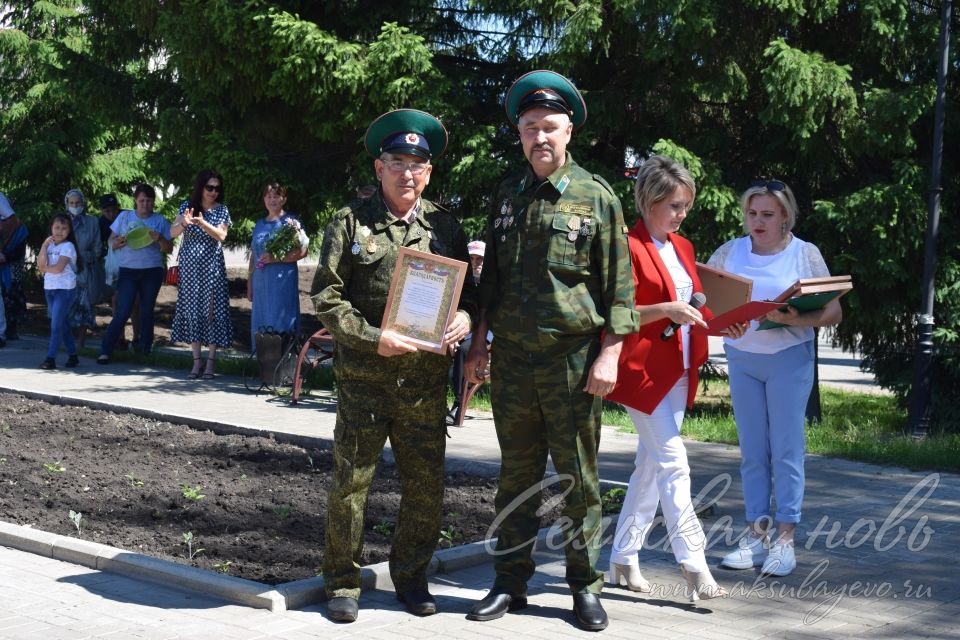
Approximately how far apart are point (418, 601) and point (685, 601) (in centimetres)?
125

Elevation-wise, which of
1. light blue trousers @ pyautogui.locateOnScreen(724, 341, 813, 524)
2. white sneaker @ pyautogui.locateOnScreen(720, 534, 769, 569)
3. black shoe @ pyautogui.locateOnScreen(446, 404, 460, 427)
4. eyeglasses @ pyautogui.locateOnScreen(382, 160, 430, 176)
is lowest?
white sneaker @ pyautogui.locateOnScreen(720, 534, 769, 569)

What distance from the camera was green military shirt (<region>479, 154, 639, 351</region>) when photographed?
5176mm

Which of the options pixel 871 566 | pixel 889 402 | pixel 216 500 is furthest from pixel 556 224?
pixel 889 402

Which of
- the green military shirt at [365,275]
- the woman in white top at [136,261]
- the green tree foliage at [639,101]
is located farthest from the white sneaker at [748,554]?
the woman in white top at [136,261]

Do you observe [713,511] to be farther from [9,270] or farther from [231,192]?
[9,270]

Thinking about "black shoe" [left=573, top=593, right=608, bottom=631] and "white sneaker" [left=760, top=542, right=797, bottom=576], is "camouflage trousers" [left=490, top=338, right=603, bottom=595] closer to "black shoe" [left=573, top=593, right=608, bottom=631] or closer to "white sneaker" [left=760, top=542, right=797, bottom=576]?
"black shoe" [left=573, top=593, right=608, bottom=631]

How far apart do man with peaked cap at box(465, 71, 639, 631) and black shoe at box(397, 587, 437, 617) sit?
0.19m

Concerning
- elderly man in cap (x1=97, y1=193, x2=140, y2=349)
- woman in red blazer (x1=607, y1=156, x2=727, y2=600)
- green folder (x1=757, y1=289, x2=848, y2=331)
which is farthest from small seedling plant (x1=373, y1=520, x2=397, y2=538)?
elderly man in cap (x1=97, y1=193, x2=140, y2=349)

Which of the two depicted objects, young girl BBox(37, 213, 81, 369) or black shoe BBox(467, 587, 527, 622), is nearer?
black shoe BBox(467, 587, 527, 622)

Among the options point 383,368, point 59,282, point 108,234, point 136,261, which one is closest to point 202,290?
point 136,261

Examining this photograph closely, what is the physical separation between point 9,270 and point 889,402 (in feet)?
36.5

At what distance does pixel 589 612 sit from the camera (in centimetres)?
521

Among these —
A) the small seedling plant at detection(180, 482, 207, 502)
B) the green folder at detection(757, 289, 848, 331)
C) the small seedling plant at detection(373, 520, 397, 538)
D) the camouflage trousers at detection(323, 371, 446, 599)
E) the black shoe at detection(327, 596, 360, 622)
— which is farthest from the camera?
the small seedling plant at detection(180, 482, 207, 502)

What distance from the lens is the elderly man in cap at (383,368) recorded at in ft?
17.4
